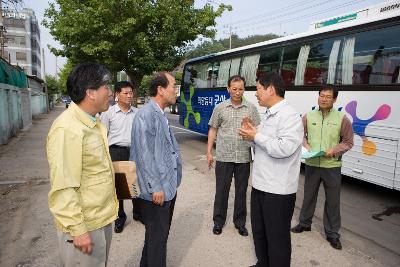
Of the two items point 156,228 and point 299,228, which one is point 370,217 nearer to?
point 299,228

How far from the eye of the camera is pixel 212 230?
14.0 ft

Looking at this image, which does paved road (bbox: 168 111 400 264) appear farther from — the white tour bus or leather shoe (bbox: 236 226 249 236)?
leather shoe (bbox: 236 226 249 236)

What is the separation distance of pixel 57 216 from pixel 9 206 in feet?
13.7

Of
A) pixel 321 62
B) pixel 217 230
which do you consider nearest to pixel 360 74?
pixel 321 62

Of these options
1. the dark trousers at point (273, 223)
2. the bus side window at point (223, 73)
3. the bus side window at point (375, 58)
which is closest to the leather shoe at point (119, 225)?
the dark trousers at point (273, 223)

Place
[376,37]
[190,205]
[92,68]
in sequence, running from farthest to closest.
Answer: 1. [376,37]
2. [190,205]
3. [92,68]

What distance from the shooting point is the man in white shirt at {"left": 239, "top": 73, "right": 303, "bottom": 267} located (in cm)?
259

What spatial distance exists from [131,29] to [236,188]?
415 inches

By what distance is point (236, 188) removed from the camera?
420 centimetres

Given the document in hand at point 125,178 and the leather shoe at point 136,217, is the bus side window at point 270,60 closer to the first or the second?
the leather shoe at point 136,217

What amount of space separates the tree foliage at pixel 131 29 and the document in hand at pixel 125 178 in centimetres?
1125

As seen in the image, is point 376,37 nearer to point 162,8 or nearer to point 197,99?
point 197,99

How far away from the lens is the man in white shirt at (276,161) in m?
2.59

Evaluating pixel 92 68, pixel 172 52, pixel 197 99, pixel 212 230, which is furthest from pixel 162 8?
pixel 92 68
